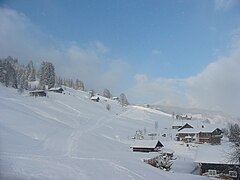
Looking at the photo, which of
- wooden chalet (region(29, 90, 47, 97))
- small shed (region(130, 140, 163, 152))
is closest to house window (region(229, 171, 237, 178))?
small shed (region(130, 140, 163, 152))

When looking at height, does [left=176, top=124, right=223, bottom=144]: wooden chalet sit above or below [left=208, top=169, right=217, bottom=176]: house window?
above

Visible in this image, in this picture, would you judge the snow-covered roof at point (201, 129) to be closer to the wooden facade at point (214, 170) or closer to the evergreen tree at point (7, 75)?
the wooden facade at point (214, 170)

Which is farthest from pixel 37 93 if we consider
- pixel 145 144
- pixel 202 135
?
pixel 145 144

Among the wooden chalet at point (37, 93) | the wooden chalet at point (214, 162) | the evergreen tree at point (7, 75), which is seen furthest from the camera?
the evergreen tree at point (7, 75)

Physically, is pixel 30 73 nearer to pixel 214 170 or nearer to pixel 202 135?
pixel 202 135

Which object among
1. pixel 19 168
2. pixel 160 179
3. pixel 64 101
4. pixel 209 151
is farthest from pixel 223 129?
pixel 19 168

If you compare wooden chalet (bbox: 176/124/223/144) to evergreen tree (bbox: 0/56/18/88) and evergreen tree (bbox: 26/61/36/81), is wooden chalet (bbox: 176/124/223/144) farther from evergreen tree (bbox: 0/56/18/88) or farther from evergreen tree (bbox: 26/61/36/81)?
evergreen tree (bbox: 26/61/36/81)

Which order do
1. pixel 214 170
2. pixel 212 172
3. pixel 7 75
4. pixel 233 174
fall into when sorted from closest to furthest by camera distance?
pixel 233 174
pixel 212 172
pixel 214 170
pixel 7 75

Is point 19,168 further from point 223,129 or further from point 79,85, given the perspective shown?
point 79,85

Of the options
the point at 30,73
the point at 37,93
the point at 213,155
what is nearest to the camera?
the point at 213,155

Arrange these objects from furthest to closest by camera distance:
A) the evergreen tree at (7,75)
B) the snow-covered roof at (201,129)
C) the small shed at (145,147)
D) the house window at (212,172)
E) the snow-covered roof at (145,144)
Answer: the evergreen tree at (7,75)
the snow-covered roof at (201,129)
the snow-covered roof at (145,144)
the small shed at (145,147)
the house window at (212,172)

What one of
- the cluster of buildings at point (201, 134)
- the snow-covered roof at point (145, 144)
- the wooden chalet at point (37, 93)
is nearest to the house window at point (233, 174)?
the snow-covered roof at point (145, 144)

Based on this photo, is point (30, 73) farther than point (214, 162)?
Yes

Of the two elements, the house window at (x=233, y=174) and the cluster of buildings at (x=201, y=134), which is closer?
the house window at (x=233, y=174)
